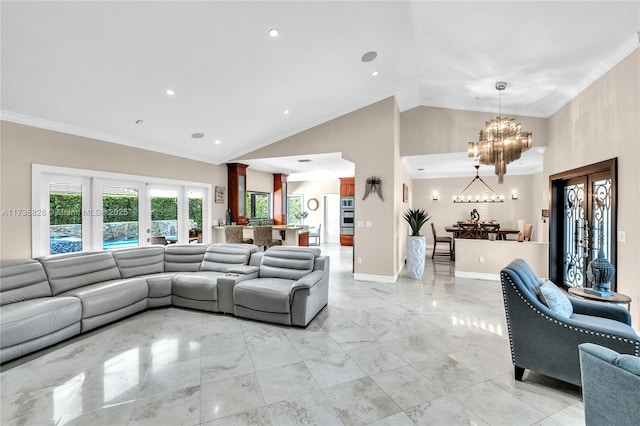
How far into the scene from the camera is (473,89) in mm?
4641

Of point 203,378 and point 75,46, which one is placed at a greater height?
point 75,46

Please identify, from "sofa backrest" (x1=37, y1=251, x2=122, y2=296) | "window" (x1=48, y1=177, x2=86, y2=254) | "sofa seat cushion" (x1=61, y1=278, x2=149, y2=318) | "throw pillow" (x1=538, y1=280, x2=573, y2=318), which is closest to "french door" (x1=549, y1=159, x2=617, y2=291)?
"throw pillow" (x1=538, y1=280, x2=573, y2=318)

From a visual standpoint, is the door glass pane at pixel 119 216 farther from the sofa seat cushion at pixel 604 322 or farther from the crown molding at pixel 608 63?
the crown molding at pixel 608 63

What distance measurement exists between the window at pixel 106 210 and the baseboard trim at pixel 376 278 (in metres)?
3.80

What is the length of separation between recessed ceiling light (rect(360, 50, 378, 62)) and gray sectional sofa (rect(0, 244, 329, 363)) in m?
2.91

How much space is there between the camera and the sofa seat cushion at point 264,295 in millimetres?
→ 3207

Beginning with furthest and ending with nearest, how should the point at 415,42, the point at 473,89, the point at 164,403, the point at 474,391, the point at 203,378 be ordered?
the point at 473,89 → the point at 415,42 → the point at 203,378 → the point at 474,391 → the point at 164,403

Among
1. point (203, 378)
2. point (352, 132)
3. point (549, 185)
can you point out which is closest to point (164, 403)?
point (203, 378)

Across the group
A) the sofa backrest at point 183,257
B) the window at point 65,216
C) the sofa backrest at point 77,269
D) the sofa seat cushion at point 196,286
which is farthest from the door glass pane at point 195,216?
the sofa seat cushion at point 196,286

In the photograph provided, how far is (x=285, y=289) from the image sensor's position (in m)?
3.29

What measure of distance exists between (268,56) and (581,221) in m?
5.36

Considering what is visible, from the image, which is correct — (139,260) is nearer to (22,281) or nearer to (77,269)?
(77,269)

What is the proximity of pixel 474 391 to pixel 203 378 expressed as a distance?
218 cm

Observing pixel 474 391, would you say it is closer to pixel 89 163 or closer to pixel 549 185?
pixel 549 185
